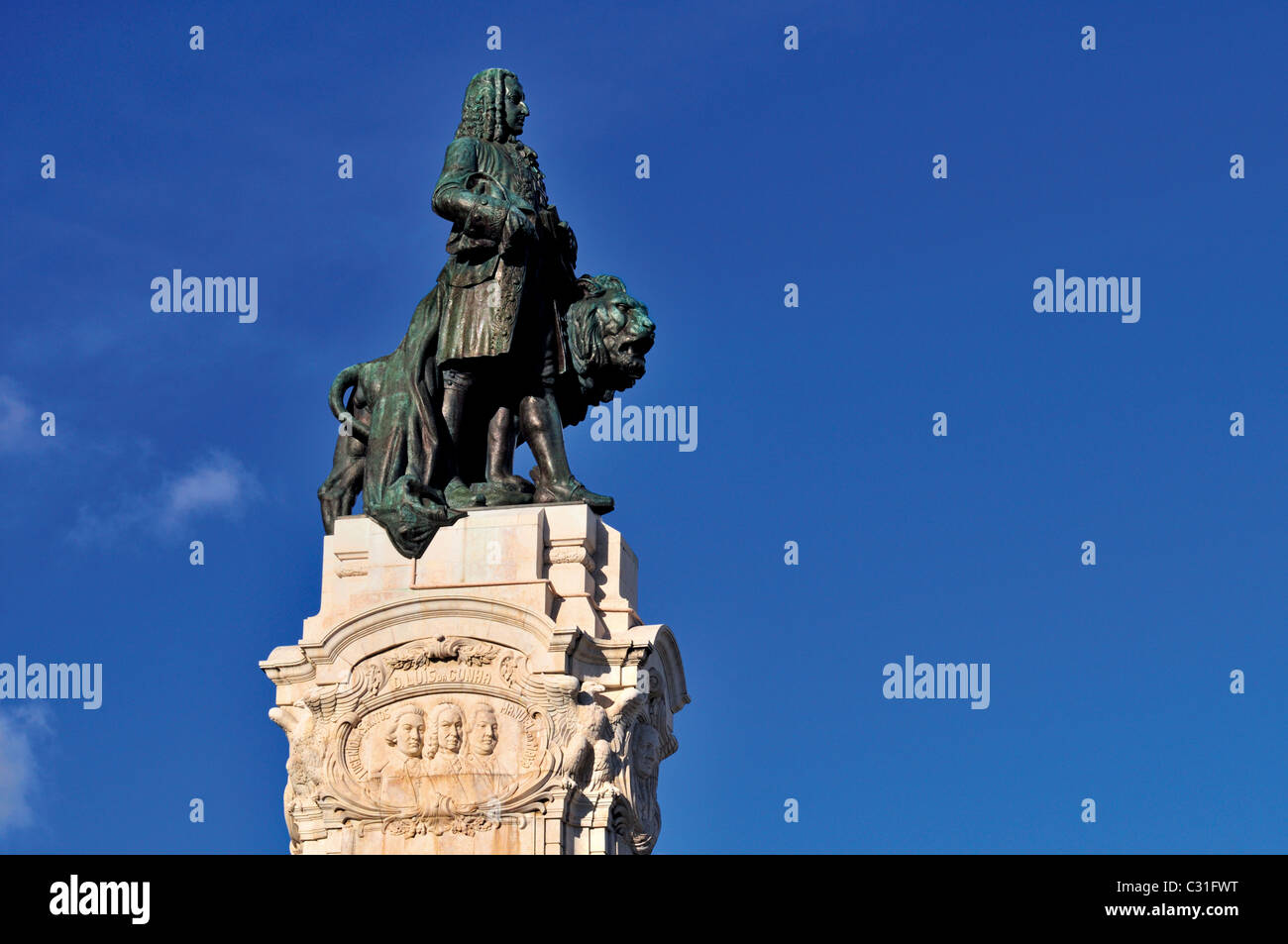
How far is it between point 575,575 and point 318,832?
3724 millimetres

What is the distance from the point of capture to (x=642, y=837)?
74.8 ft

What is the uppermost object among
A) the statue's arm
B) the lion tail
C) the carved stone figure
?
the statue's arm

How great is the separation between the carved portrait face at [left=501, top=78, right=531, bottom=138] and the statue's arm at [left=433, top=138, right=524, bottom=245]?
118 cm

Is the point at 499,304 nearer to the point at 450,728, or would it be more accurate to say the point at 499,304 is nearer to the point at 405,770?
the point at 450,728

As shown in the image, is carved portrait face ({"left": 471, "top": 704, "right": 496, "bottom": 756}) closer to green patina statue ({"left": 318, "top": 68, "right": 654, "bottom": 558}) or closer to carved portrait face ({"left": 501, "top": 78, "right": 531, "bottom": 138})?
green patina statue ({"left": 318, "top": 68, "right": 654, "bottom": 558})

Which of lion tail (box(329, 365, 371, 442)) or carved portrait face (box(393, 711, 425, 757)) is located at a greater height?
lion tail (box(329, 365, 371, 442))

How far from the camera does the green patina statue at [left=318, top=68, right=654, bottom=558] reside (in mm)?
24016

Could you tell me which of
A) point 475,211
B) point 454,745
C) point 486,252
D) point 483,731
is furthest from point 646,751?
point 475,211

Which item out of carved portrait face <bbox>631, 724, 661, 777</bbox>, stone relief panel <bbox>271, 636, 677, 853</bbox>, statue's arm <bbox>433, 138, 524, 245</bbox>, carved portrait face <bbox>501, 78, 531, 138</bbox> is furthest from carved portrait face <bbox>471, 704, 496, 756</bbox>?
carved portrait face <bbox>501, 78, 531, 138</bbox>

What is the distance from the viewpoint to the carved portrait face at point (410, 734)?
22.2 metres
